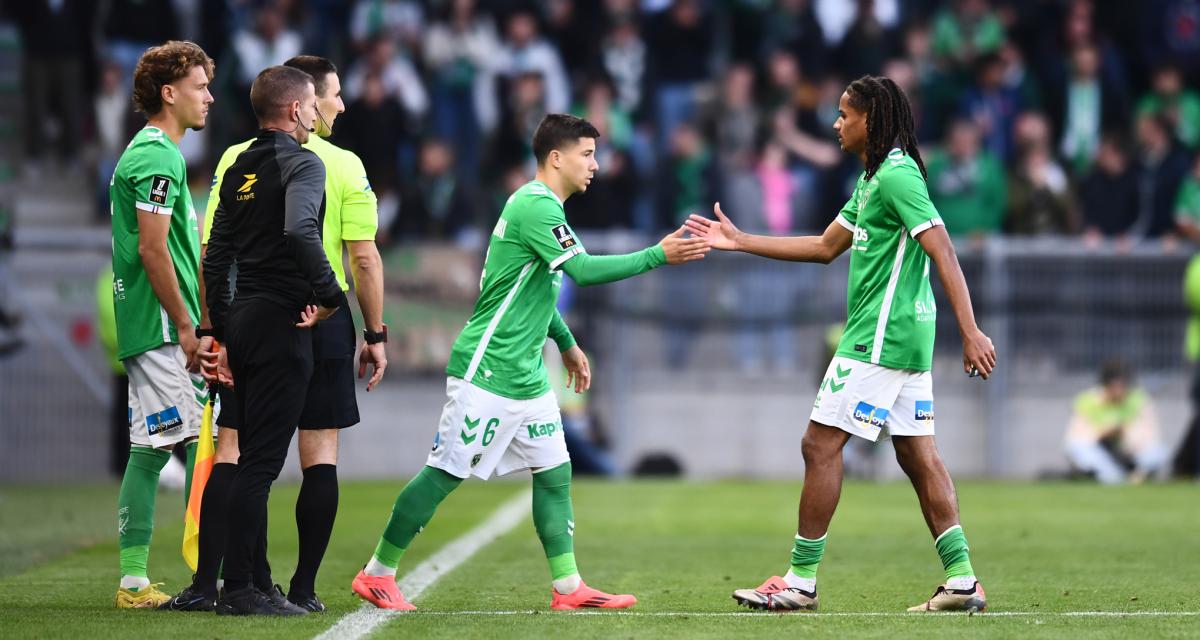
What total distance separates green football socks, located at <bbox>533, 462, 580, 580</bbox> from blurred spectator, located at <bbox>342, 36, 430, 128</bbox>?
39.2 feet

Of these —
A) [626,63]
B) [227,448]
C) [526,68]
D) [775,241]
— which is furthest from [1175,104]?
[227,448]

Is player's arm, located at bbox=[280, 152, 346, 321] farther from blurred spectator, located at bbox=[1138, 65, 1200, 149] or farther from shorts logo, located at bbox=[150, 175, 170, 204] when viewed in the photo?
blurred spectator, located at bbox=[1138, 65, 1200, 149]

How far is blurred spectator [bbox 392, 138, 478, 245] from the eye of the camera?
18219 millimetres

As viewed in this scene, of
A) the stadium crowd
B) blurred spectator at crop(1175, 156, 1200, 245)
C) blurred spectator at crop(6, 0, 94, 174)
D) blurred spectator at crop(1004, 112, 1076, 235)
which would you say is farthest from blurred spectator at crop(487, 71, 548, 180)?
blurred spectator at crop(1175, 156, 1200, 245)

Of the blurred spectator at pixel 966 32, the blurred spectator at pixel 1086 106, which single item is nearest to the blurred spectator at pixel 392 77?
the blurred spectator at pixel 966 32

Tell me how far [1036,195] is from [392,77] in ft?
22.4

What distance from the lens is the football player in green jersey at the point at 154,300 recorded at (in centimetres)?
740

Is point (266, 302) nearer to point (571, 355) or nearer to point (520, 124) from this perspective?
point (571, 355)

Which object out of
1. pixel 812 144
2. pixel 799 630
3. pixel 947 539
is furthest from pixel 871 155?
pixel 812 144

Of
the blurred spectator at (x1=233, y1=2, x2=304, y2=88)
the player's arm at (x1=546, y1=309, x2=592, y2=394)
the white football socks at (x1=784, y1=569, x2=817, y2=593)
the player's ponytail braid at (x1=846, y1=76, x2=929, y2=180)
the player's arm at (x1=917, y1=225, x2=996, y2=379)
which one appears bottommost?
the white football socks at (x1=784, y1=569, x2=817, y2=593)

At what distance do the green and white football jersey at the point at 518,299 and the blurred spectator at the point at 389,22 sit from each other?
1275 centimetres

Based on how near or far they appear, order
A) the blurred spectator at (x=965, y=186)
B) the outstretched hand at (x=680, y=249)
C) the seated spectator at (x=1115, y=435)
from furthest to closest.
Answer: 1. the blurred spectator at (x=965, y=186)
2. the seated spectator at (x=1115, y=435)
3. the outstretched hand at (x=680, y=249)

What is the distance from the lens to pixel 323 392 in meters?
7.13

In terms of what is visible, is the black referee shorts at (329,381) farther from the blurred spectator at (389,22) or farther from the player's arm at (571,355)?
the blurred spectator at (389,22)
